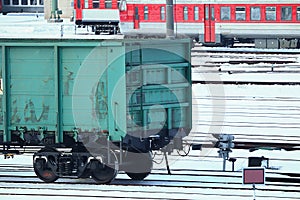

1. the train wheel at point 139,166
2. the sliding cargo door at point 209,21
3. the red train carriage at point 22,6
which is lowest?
the train wheel at point 139,166

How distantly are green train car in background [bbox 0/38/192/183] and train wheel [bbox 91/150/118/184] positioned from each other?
0.06 ft

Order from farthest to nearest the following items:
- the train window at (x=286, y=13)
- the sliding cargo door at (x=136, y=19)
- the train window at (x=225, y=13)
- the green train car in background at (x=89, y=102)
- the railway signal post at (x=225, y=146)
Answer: the sliding cargo door at (x=136, y=19)
the train window at (x=225, y=13)
the train window at (x=286, y=13)
the railway signal post at (x=225, y=146)
the green train car in background at (x=89, y=102)

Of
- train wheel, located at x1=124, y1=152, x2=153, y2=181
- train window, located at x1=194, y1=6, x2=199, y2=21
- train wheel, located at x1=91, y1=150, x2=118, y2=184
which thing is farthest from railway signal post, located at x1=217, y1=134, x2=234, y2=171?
train window, located at x1=194, y1=6, x2=199, y2=21

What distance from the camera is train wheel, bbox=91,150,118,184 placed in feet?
52.7

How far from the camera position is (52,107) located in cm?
1636

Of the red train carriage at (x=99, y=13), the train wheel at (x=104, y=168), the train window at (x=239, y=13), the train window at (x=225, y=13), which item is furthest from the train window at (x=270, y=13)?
the train wheel at (x=104, y=168)

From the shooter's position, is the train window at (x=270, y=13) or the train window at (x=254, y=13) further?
the train window at (x=254, y=13)

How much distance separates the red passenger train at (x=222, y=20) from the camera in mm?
44250

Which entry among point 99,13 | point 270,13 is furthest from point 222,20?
point 99,13

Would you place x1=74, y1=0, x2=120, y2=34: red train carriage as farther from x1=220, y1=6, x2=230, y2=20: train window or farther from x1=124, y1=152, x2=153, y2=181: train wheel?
x1=124, y1=152, x2=153, y2=181: train wheel

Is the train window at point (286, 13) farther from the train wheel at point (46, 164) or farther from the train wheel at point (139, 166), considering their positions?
the train wheel at point (46, 164)

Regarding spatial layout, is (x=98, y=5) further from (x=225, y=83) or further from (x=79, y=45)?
(x=79, y=45)

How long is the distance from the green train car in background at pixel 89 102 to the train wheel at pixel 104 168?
0.06ft

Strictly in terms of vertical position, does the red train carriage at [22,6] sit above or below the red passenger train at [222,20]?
above
